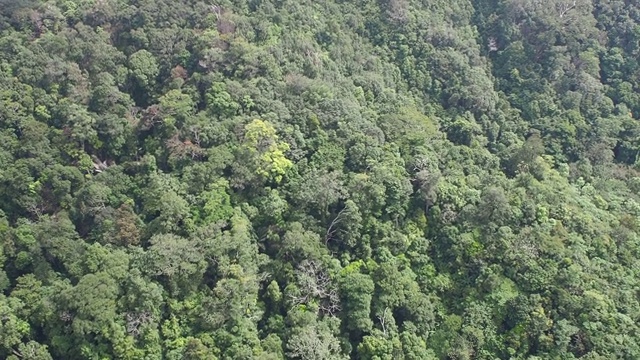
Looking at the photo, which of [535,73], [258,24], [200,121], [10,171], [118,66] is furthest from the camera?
[535,73]

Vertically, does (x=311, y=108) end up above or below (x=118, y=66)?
above

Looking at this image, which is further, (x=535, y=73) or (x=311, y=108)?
(x=535, y=73)

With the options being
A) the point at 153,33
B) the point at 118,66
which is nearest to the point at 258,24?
the point at 153,33

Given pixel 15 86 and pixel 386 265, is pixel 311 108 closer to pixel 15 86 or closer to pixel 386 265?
pixel 386 265

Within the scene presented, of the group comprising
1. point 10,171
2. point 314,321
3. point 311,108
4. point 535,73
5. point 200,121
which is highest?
point 535,73

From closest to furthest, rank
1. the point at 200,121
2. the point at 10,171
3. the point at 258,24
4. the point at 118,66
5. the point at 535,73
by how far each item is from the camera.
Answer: the point at 10,171, the point at 200,121, the point at 118,66, the point at 258,24, the point at 535,73

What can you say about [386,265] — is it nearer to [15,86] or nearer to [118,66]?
[118,66]
